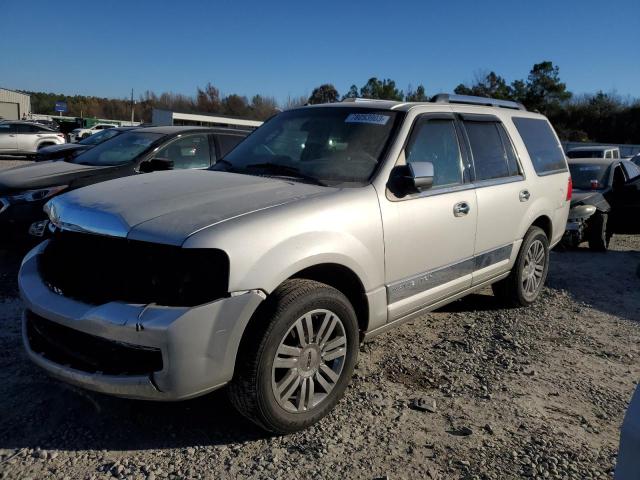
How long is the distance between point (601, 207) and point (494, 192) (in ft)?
15.4

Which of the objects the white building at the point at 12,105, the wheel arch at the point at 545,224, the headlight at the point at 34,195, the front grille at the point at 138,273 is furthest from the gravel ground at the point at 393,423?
the white building at the point at 12,105

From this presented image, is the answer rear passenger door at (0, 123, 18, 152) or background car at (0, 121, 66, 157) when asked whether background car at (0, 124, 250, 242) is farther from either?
rear passenger door at (0, 123, 18, 152)

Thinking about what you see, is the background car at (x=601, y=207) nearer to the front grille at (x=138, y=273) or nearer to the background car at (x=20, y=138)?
the front grille at (x=138, y=273)

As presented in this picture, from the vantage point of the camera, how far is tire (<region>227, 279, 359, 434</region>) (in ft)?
8.60

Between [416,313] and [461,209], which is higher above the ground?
[461,209]

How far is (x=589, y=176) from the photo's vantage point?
29.5 feet

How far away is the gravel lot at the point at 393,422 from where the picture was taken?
2629mm

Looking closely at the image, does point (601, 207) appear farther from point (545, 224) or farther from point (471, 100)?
point (471, 100)

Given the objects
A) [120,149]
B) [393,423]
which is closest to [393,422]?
[393,423]

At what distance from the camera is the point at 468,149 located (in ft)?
13.9

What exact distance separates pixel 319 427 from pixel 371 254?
1.05 m

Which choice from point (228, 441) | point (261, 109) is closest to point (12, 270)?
point (228, 441)

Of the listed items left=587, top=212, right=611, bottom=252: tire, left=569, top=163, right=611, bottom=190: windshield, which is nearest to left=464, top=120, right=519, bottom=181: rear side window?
left=587, top=212, right=611, bottom=252: tire

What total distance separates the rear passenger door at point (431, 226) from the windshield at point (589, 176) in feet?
18.7
